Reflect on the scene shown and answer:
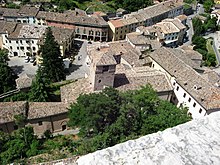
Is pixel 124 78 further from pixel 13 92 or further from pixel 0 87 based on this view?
pixel 0 87

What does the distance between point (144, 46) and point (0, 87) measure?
93.6 ft

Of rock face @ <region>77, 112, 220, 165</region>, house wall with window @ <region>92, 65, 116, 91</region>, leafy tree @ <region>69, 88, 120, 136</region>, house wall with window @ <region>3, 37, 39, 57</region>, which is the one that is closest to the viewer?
rock face @ <region>77, 112, 220, 165</region>

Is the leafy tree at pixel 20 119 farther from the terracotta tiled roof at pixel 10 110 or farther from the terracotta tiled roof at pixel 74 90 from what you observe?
the terracotta tiled roof at pixel 74 90

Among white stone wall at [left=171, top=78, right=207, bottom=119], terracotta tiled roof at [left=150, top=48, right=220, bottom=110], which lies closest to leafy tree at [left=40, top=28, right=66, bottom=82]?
terracotta tiled roof at [left=150, top=48, right=220, bottom=110]

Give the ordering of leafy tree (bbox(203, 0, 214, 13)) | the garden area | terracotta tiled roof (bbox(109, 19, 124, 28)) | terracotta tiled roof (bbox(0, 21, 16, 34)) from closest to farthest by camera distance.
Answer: the garden area < terracotta tiled roof (bbox(0, 21, 16, 34)) < terracotta tiled roof (bbox(109, 19, 124, 28)) < leafy tree (bbox(203, 0, 214, 13))

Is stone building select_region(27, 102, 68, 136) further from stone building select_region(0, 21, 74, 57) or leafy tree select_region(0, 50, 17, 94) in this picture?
stone building select_region(0, 21, 74, 57)

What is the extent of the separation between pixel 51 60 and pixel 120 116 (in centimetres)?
2141

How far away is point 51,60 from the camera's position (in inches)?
1738

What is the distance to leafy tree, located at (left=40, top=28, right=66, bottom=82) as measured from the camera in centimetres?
4422

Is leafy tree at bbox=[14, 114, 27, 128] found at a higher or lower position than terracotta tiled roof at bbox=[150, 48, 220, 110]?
lower

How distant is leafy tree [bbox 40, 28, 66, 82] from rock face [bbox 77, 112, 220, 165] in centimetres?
3774

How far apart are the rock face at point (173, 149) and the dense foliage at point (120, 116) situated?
57.7 ft

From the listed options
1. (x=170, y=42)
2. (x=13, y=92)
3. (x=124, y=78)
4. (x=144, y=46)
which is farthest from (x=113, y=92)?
(x=170, y=42)

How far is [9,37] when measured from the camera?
5450cm
